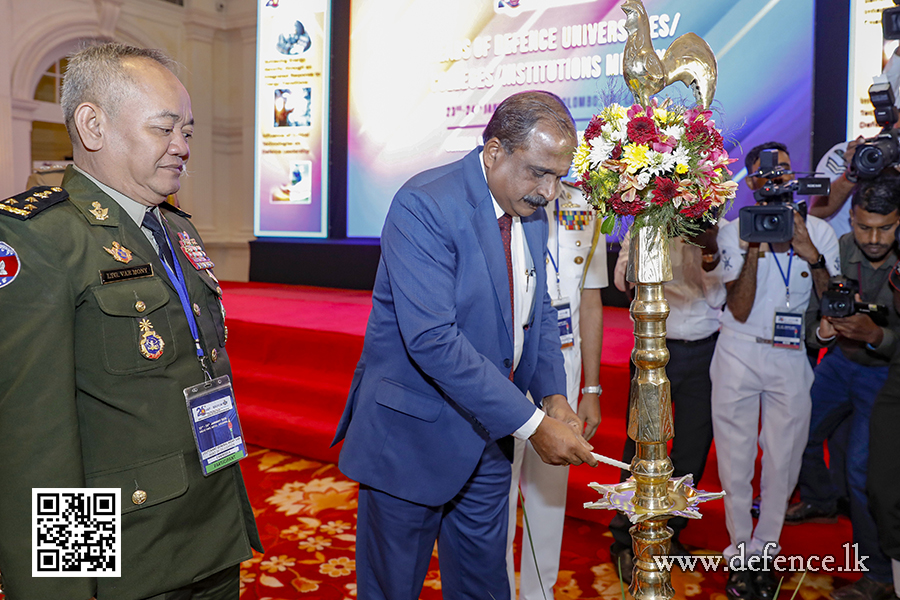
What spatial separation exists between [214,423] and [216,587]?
0.36m

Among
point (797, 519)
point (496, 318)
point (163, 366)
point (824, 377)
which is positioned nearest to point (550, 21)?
point (824, 377)

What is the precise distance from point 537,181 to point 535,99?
183 mm

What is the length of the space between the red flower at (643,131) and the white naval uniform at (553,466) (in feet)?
4.00

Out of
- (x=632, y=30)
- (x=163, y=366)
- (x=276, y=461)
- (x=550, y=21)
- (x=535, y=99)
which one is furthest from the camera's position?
(x=550, y=21)

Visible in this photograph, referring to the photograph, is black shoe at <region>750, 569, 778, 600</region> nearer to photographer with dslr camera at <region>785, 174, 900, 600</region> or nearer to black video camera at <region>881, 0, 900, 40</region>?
photographer with dslr camera at <region>785, 174, 900, 600</region>

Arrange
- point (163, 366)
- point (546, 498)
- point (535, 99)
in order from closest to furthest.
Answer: point (163, 366)
point (535, 99)
point (546, 498)

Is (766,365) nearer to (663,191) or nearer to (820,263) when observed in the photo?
(820,263)

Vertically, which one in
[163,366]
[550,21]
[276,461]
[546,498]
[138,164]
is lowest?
[276,461]

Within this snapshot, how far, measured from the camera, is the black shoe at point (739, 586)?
234 centimetres

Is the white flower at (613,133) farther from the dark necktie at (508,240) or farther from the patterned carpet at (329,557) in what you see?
the patterned carpet at (329,557)

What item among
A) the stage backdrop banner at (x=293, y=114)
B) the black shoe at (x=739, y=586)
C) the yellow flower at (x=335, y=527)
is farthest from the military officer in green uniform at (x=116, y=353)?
the stage backdrop banner at (x=293, y=114)

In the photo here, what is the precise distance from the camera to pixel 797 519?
2719mm

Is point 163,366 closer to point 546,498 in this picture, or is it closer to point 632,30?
point 632,30

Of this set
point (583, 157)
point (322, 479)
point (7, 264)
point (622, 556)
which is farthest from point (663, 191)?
point (322, 479)
